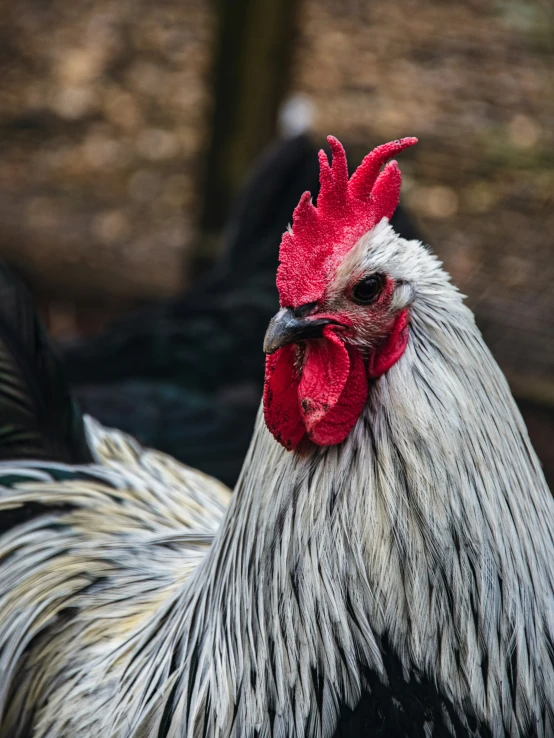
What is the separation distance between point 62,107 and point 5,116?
464mm

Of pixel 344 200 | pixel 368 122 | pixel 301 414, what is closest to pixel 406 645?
pixel 301 414

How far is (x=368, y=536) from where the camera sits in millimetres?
1777

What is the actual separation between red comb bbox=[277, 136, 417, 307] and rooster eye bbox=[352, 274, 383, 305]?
0.07m

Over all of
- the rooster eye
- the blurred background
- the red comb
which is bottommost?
the rooster eye

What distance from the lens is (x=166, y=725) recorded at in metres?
1.95

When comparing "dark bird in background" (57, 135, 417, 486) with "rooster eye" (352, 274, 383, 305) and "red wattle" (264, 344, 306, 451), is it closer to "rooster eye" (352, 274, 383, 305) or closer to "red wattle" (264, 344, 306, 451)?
"red wattle" (264, 344, 306, 451)

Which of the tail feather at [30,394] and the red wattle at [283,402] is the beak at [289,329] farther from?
the tail feather at [30,394]

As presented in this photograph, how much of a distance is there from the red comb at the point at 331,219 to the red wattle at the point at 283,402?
0.51ft

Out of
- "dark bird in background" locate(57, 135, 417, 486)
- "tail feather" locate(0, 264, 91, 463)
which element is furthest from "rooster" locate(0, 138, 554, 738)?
"dark bird in background" locate(57, 135, 417, 486)

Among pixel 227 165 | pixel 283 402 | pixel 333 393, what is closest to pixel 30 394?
pixel 283 402

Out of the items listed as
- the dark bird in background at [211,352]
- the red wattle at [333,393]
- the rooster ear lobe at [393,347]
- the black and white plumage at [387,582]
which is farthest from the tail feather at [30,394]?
the rooster ear lobe at [393,347]

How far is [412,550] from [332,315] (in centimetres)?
50

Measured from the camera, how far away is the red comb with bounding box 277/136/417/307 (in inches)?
68.2

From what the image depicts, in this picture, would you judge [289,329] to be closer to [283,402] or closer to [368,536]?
[283,402]
